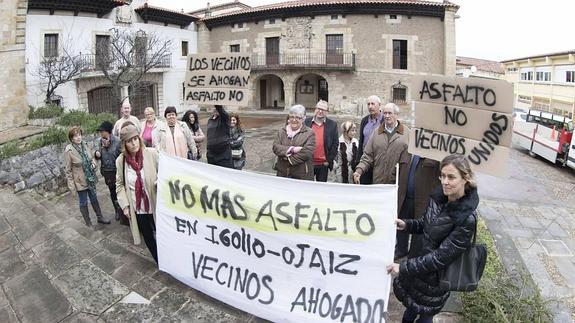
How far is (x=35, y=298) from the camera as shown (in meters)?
3.35

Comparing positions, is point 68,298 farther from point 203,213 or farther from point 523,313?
point 523,313

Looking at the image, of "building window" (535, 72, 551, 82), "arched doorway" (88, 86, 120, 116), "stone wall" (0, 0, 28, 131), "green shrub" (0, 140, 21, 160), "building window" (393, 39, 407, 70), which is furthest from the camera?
"building window" (535, 72, 551, 82)

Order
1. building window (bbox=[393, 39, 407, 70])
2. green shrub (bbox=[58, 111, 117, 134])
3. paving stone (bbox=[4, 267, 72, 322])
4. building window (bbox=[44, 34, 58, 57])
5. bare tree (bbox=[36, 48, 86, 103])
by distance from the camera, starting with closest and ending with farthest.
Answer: paving stone (bbox=[4, 267, 72, 322]) → green shrub (bbox=[58, 111, 117, 134]) → bare tree (bbox=[36, 48, 86, 103]) → building window (bbox=[44, 34, 58, 57]) → building window (bbox=[393, 39, 407, 70])

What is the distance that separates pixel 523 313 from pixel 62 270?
4036 millimetres

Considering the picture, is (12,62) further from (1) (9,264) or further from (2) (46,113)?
(1) (9,264)

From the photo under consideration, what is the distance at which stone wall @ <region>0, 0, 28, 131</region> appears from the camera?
35.4 feet

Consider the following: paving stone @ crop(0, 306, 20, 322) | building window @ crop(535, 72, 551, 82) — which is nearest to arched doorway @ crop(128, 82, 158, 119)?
paving stone @ crop(0, 306, 20, 322)

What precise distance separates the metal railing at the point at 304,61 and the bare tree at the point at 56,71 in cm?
1073

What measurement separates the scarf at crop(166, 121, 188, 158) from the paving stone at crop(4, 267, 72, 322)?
1923mm

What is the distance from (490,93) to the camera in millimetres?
3068

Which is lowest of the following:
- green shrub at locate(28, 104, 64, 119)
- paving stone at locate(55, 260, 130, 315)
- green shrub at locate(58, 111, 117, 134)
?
paving stone at locate(55, 260, 130, 315)

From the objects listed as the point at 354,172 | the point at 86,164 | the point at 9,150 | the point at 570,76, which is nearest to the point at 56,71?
the point at 9,150

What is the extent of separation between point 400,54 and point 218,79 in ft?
66.5

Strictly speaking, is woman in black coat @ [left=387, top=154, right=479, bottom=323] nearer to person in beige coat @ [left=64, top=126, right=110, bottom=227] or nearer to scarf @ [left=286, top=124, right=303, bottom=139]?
scarf @ [left=286, top=124, right=303, bottom=139]
